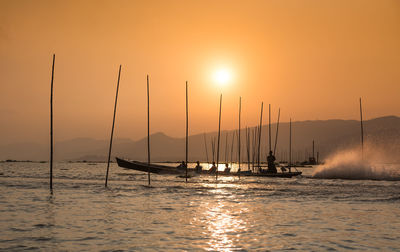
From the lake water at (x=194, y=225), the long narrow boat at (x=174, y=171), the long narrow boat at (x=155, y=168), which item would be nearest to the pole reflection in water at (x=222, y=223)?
the lake water at (x=194, y=225)

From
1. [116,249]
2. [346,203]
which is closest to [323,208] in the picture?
[346,203]

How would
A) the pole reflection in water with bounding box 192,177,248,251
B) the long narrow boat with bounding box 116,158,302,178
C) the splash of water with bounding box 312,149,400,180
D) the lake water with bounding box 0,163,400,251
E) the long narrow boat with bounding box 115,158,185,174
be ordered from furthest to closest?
the long narrow boat with bounding box 115,158,185,174, the splash of water with bounding box 312,149,400,180, the long narrow boat with bounding box 116,158,302,178, the pole reflection in water with bounding box 192,177,248,251, the lake water with bounding box 0,163,400,251

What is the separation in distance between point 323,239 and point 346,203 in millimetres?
14271

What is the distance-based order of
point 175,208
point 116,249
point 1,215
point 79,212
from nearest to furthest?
point 116,249 → point 1,215 → point 79,212 → point 175,208

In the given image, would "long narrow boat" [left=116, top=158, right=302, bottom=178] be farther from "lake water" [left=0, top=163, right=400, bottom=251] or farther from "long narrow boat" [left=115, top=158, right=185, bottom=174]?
"lake water" [left=0, top=163, right=400, bottom=251]

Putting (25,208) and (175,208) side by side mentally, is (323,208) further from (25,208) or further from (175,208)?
(25,208)

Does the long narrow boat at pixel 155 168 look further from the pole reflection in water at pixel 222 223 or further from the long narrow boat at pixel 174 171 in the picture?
the pole reflection in water at pixel 222 223

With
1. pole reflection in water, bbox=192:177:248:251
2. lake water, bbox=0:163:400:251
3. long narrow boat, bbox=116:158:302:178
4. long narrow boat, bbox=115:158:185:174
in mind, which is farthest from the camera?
long narrow boat, bbox=115:158:185:174

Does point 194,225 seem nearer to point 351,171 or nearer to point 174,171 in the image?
point 174,171

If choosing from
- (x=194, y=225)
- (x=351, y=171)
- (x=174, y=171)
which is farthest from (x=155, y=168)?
(x=194, y=225)

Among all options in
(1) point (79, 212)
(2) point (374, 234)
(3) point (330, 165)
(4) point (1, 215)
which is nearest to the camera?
(2) point (374, 234)

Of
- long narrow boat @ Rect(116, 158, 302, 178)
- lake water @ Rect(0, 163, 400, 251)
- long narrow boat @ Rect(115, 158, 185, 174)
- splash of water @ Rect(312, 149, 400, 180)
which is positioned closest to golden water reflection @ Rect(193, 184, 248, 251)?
lake water @ Rect(0, 163, 400, 251)

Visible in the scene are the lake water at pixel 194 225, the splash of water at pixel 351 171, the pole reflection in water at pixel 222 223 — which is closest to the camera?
the lake water at pixel 194 225

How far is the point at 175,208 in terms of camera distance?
25.8 metres
